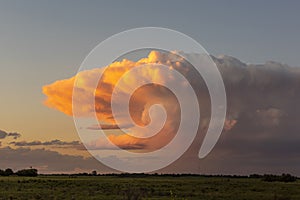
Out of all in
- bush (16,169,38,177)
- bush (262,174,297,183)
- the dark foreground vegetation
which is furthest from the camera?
bush (16,169,38,177)

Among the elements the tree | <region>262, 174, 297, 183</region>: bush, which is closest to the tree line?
the tree

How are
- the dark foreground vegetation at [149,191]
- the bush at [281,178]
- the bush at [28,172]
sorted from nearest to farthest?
the dark foreground vegetation at [149,191] → the bush at [281,178] → the bush at [28,172]

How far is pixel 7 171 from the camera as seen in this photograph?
618 feet

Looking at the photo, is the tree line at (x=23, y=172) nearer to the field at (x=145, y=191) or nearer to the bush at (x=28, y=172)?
the bush at (x=28, y=172)

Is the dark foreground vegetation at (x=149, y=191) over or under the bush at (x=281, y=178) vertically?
under

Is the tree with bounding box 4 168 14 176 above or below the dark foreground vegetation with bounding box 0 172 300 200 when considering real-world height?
above

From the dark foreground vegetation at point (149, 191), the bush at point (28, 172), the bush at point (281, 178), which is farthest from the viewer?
the bush at point (28, 172)

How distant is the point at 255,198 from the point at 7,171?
465 feet

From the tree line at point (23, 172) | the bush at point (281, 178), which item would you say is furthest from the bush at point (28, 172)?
the bush at point (281, 178)

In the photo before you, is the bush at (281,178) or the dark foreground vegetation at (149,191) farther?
the bush at (281,178)

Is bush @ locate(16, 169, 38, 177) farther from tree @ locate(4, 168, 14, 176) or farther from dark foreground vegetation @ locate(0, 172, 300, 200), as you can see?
dark foreground vegetation @ locate(0, 172, 300, 200)

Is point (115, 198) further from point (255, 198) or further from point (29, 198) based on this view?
point (255, 198)

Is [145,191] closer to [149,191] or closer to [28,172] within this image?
[149,191]

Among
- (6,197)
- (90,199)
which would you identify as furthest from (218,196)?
(6,197)
